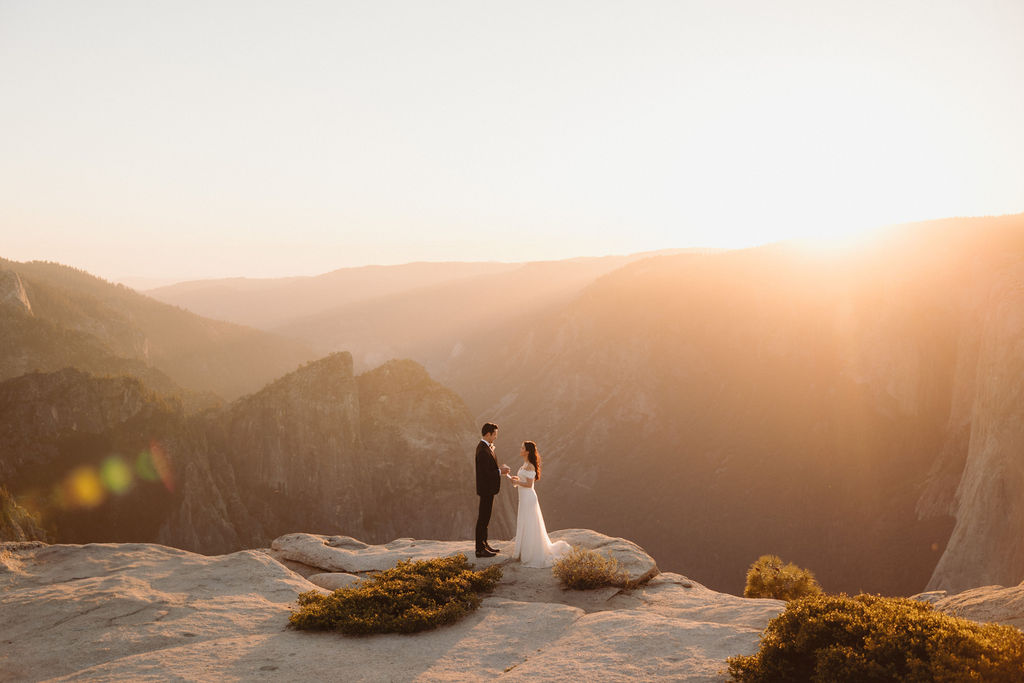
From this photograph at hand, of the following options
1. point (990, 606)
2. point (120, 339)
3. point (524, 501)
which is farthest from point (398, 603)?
point (120, 339)

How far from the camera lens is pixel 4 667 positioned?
946 centimetres

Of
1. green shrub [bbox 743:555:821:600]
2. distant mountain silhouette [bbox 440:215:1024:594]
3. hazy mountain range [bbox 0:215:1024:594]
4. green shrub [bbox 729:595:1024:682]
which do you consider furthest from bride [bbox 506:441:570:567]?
distant mountain silhouette [bbox 440:215:1024:594]

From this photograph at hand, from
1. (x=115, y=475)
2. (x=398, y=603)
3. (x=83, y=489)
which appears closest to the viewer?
(x=398, y=603)

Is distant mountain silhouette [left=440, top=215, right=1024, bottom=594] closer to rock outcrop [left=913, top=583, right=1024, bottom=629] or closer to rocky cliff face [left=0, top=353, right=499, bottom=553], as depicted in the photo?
rocky cliff face [left=0, top=353, right=499, bottom=553]

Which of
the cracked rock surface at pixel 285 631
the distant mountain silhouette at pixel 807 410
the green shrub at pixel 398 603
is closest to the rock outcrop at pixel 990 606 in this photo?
the cracked rock surface at pixel 285 631

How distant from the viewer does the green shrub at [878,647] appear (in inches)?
258

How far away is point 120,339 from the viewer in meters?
65.5

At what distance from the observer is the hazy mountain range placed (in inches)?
1604

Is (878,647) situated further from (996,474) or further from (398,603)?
(996,474)

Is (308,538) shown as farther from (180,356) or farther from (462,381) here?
(462,381)

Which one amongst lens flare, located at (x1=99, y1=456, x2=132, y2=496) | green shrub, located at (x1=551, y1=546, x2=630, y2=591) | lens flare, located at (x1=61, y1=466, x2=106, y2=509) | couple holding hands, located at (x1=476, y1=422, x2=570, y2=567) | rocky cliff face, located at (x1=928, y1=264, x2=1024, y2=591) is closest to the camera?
green shrub, located at (x1=551, y1=546, x2=630, y2=591)

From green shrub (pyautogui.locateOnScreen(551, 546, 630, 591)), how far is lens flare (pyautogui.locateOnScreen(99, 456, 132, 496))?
3101 cm

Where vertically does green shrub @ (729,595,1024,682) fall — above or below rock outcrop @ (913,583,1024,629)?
above

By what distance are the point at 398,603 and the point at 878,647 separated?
771 cm
